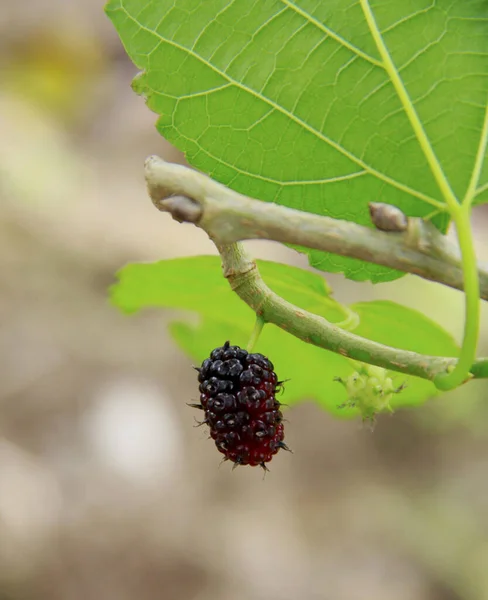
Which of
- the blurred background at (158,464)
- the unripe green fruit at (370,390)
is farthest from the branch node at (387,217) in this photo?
the blurred background at (158,464)

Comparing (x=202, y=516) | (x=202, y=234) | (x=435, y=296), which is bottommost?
(x=202, y=516)

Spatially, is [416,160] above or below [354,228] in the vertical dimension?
above

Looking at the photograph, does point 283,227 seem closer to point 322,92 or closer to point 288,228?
point 288,228

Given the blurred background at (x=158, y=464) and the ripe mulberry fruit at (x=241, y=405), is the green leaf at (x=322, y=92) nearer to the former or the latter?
the ripe mulberry fruit at (x=241, y=405)

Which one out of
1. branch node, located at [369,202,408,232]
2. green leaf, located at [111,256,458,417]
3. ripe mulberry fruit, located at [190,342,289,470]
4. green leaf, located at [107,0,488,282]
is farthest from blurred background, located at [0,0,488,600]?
branch node, located at [369,202,408,232]

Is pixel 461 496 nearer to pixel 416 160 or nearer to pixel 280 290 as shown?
pixel 280 290

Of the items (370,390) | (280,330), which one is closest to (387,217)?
(370,390)

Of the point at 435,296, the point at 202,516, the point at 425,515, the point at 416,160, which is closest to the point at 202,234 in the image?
the point at 435,296

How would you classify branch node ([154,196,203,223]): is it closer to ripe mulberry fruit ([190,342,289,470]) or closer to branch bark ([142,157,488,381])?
branch bark ([142,157,488,381])
